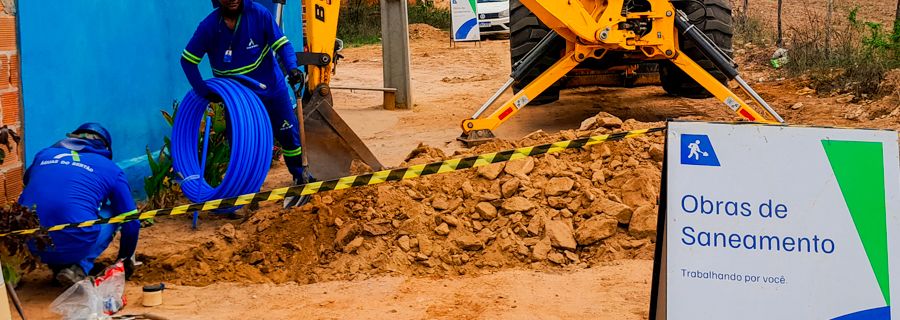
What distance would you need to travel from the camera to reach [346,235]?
6566 mm

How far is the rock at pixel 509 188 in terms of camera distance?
6.81m

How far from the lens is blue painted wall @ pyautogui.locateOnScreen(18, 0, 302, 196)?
6.77 metres

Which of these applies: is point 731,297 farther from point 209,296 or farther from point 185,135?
point 185,135

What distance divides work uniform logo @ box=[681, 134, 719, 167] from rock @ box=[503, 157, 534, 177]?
A: 10.5ft

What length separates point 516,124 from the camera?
11664 mm

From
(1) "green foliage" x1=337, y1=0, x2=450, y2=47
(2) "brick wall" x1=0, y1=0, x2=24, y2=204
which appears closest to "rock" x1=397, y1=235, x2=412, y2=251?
(2) "brick wall" x1=0, y1=0, x2=24, y2=204

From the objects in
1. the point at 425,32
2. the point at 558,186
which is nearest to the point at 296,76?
the point at 558,186

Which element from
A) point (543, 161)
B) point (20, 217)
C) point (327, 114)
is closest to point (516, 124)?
point (327, 114)

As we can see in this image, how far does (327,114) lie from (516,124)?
374 centimetres

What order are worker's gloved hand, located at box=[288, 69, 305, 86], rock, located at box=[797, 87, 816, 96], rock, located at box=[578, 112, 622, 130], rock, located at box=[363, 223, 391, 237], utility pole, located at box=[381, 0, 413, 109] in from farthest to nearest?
utility pole, located at box=[381, 0, 413, 109] < rock, located at box=[797, 87, 816, 96] < rock, located at box=[578, 112, 622, 130] < worker's gloved hand, located at box=[288, 69, 305, 86] < rock, located at box=[363, 223, 391, 237]

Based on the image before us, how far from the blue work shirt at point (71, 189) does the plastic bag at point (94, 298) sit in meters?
0.31

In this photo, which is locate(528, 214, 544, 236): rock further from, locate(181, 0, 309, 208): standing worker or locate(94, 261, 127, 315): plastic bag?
locate(94, 261, 127, 315): plastic bag

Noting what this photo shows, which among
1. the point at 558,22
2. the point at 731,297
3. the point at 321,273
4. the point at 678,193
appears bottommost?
the point at 321,273

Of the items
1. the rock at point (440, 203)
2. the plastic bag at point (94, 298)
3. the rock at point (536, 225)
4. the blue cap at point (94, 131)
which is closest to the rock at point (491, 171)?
the rock at point (440, 203)
